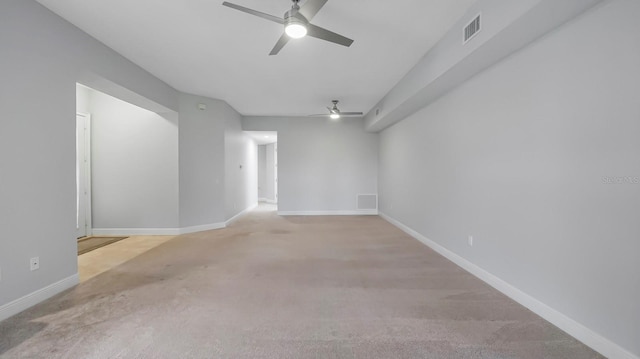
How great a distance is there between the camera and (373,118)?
6.48 meters

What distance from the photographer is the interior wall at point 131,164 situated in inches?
198

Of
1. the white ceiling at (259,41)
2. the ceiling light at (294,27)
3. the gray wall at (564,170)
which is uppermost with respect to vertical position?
the white ceiling at (259,41)

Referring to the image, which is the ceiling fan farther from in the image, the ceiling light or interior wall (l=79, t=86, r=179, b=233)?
interior wall (l=79, t=86, r=179, b=233)

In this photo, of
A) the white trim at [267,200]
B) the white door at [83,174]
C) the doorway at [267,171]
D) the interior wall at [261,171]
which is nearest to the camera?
the white door at [83,174]

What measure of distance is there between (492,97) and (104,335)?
166 inches

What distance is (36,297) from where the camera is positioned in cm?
245

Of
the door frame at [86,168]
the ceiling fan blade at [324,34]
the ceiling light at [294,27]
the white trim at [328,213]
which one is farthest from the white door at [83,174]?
the ceiling fan blade at [324,34]

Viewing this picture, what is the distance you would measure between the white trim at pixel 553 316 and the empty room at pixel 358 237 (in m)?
0.02

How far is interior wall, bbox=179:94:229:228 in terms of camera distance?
17.2 feet

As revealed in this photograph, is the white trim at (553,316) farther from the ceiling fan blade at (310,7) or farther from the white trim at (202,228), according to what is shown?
the white trim at (202,228)

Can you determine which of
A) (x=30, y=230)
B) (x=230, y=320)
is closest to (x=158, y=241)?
(x=30, y=230)

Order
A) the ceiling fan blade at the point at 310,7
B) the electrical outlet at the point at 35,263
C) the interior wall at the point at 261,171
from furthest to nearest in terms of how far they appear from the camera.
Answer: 1. the interior wall at the point at 261,171
2. the electrical outlet at the point at 35,263
3. the ceiling fan blade at the point at 310,7

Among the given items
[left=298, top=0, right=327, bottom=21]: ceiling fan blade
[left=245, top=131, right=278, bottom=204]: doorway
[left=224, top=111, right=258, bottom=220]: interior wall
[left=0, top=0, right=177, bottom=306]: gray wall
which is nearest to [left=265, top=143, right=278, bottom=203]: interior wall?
[left=245, top=131, right=278, bottom=204]: doorway

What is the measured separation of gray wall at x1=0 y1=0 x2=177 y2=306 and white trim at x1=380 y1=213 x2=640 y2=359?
4.63m
